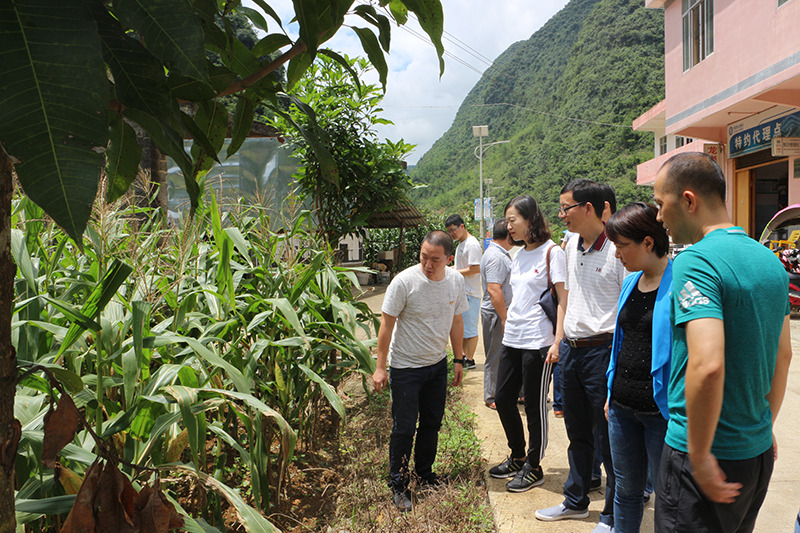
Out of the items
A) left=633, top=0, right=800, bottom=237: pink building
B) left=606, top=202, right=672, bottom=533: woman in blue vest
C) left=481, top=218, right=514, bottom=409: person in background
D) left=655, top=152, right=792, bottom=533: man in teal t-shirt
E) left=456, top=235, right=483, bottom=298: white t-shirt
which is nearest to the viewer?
left=655, top=152, right=792, bottom=533: man in teal t-shirt

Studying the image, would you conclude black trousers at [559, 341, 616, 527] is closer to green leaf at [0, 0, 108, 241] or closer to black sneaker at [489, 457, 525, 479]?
black sneaker at [489, 457, 525, 479]

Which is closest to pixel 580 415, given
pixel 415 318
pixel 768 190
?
pixel 415 318

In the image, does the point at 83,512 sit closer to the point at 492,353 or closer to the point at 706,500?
the point at 706,500

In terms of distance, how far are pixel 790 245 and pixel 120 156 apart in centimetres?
1102

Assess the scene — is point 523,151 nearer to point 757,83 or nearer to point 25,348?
point 757,83

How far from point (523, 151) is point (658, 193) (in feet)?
235

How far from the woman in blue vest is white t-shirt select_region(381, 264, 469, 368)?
1.22m

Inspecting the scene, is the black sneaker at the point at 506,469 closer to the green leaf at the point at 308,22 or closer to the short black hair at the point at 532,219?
the short black hair at the point at 532,219

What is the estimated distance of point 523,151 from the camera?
70312 mm

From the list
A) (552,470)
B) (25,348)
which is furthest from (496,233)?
(25,348)

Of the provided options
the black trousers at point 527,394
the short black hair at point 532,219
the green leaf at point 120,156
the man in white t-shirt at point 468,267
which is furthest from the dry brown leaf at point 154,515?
the man in white t-shirt at point 468,267

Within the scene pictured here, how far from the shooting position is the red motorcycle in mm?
8547

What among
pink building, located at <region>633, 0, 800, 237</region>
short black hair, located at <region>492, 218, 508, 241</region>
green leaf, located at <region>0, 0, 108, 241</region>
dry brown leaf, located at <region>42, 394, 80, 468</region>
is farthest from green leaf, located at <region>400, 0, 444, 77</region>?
pink building, located at <region>633, 0, 800, 237</region>

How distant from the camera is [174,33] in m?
0.53
